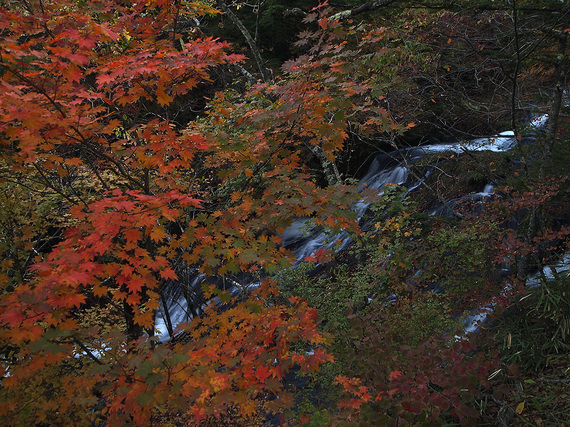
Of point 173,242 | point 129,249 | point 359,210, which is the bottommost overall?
point 359,210

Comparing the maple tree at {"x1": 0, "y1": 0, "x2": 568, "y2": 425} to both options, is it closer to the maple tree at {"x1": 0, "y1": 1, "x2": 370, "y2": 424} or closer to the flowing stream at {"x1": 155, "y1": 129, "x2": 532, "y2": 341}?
the maple tree at {"x1": 0, "y1": 1, "x2": 370, "y2": 424}

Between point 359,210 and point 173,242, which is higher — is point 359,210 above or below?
below

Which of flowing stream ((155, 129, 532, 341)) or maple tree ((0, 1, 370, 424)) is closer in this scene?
maple tree ((0, 1, 370, 424))

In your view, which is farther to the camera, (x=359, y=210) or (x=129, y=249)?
(x=359, y=210)

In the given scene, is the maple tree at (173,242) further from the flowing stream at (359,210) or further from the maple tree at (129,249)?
the flowing stream at (359,210)

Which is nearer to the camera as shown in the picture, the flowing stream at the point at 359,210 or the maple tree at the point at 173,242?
the maple tree at the point at 173,242

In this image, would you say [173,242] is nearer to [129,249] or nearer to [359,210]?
[129,249]

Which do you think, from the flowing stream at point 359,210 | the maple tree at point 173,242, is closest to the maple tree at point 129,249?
the maple tree at point 173,242

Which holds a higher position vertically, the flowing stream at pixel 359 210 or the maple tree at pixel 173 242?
the maple tree at pixel 173 242

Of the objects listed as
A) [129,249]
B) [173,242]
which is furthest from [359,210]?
[129,249]

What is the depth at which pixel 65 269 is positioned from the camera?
290cm

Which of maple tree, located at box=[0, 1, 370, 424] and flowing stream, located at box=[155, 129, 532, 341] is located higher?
maple tree, located at box=[0, 1, 370, 424]

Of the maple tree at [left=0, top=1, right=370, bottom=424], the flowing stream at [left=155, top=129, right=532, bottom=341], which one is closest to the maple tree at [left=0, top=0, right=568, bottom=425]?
the maple tree at [left=0, top=1, right=370, bottom=424]

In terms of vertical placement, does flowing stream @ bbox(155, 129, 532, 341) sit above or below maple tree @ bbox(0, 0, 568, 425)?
below
